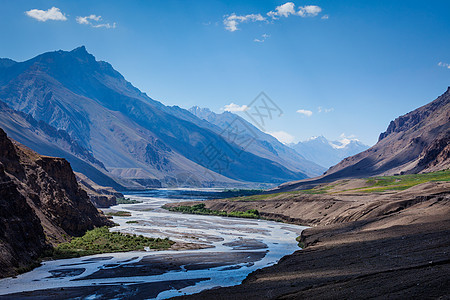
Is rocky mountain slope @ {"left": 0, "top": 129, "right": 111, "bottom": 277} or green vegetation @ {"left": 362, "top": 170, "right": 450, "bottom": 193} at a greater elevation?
green vegetation @ {"left": 362, "top": 170, "right": 450, "bottom": 193}

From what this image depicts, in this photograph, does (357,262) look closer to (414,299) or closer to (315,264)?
(315,264)

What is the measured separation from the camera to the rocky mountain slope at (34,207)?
40.5m

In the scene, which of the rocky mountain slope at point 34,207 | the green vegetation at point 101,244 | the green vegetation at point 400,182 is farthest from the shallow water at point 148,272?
the green vegetation at point 400,182

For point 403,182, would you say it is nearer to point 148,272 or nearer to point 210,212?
point 210,212

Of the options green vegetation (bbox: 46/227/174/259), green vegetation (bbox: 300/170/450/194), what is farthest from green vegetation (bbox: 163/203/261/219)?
green vegetation (bbox: 46/227/174/259)

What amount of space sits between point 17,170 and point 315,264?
4162 cm

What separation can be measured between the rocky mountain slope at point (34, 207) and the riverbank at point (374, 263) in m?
20.8

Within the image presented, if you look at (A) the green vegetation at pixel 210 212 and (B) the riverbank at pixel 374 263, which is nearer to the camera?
(B) the riverbank at pixel 374 263

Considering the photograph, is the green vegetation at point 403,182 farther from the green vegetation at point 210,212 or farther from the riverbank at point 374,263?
the riverbank at point 374,263

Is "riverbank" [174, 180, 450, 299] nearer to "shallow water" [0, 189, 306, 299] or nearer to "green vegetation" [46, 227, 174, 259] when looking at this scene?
"shallow water" [0, 189, 306, 299]

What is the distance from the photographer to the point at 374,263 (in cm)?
3047

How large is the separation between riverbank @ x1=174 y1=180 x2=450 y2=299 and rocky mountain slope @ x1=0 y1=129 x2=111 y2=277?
20839 mm

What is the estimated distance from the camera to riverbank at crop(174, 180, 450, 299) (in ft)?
70.0

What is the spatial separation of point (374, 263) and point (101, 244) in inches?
1514
